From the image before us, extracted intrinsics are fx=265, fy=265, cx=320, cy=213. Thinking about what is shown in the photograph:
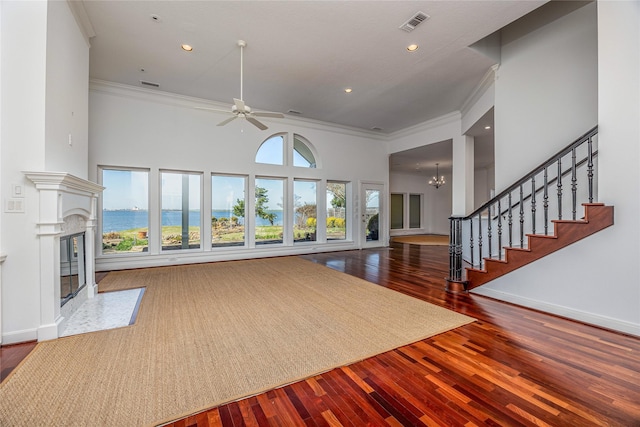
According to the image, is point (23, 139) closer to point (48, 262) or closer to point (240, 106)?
point (48, 262)

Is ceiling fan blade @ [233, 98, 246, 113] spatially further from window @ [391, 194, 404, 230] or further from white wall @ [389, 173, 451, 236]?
window @ [391, 194, 404, 230]

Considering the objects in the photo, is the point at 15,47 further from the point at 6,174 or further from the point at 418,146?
the point at 418,146

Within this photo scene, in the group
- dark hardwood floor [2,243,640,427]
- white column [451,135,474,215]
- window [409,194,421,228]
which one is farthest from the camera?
window [409,194,421,228]

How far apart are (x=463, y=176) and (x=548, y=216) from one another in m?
2.87

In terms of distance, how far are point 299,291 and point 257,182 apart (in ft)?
12.2

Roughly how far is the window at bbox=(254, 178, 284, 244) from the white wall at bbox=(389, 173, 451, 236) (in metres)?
7.49

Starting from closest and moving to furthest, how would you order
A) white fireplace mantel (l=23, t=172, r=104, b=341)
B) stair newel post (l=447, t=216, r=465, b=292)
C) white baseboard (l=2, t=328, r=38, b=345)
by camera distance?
white baseboard (l=2, t=328, r=38, b=345)
white fireplace mantel (l=23, t=172, r=104, b=341)
stair newel post (l=447, t=216, r=465, b=292)

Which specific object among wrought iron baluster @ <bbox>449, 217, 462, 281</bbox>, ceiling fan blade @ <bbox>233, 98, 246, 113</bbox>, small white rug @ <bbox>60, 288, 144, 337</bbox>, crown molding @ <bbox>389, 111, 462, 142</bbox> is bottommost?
small white rug @ <bbox>60, 288, 144, 337</bbox>

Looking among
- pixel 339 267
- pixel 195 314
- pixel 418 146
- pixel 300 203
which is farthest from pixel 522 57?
pixel 195 314

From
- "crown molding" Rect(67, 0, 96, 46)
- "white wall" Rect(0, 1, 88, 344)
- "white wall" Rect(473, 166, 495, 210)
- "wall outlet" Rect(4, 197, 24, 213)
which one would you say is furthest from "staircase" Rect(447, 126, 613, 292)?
"white wall" Rect(473, 166, 495, 210)

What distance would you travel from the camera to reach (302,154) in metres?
7.54

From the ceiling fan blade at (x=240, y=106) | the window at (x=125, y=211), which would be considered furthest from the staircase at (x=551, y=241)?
the window at (x=125, y=211)

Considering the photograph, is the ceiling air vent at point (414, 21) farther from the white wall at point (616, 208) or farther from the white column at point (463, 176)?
the white column at point (463, 176)

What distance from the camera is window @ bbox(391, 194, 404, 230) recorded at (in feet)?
43.1
